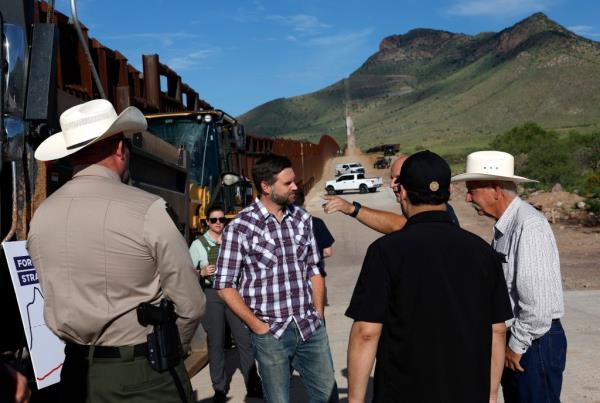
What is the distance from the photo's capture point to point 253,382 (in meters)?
6.25

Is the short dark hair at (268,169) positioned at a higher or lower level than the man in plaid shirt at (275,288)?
higher

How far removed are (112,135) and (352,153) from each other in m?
83.4

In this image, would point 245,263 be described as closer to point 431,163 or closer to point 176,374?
point 176,374

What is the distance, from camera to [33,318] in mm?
3479

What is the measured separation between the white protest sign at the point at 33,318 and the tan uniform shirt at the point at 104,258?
586 millimetres

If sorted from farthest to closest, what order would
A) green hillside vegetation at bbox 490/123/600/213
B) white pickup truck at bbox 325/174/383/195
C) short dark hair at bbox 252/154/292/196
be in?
white pickup truck at bbox 325/174/383/195
green hillside vegetation at bbox 490/123/600/213
short dark hair at bbox 252/154/292/196

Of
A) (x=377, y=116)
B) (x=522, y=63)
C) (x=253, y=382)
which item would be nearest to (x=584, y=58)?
(x=522, y=63)

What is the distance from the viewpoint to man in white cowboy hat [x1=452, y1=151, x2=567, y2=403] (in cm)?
349

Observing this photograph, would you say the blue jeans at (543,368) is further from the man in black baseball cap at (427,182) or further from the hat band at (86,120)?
the hat band at (86,120)

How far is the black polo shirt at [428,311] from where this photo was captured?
2.84 m

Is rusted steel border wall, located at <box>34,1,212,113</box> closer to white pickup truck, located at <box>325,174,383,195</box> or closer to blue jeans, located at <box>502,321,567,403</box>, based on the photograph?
blue jeans, located at <box>502,321,567,403</box>

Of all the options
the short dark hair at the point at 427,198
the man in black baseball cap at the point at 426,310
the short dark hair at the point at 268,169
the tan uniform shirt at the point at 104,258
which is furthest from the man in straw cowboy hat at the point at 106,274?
the short dark hair at the point at 268,169

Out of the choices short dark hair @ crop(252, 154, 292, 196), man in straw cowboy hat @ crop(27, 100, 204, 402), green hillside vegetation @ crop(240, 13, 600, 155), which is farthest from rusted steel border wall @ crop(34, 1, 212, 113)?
green hillside vegetation @ crop(240, 13, 600, 155)

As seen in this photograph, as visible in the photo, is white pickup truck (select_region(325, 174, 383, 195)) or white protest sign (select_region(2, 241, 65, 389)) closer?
white protest sign (select_region(2, 241, 65, 389))
